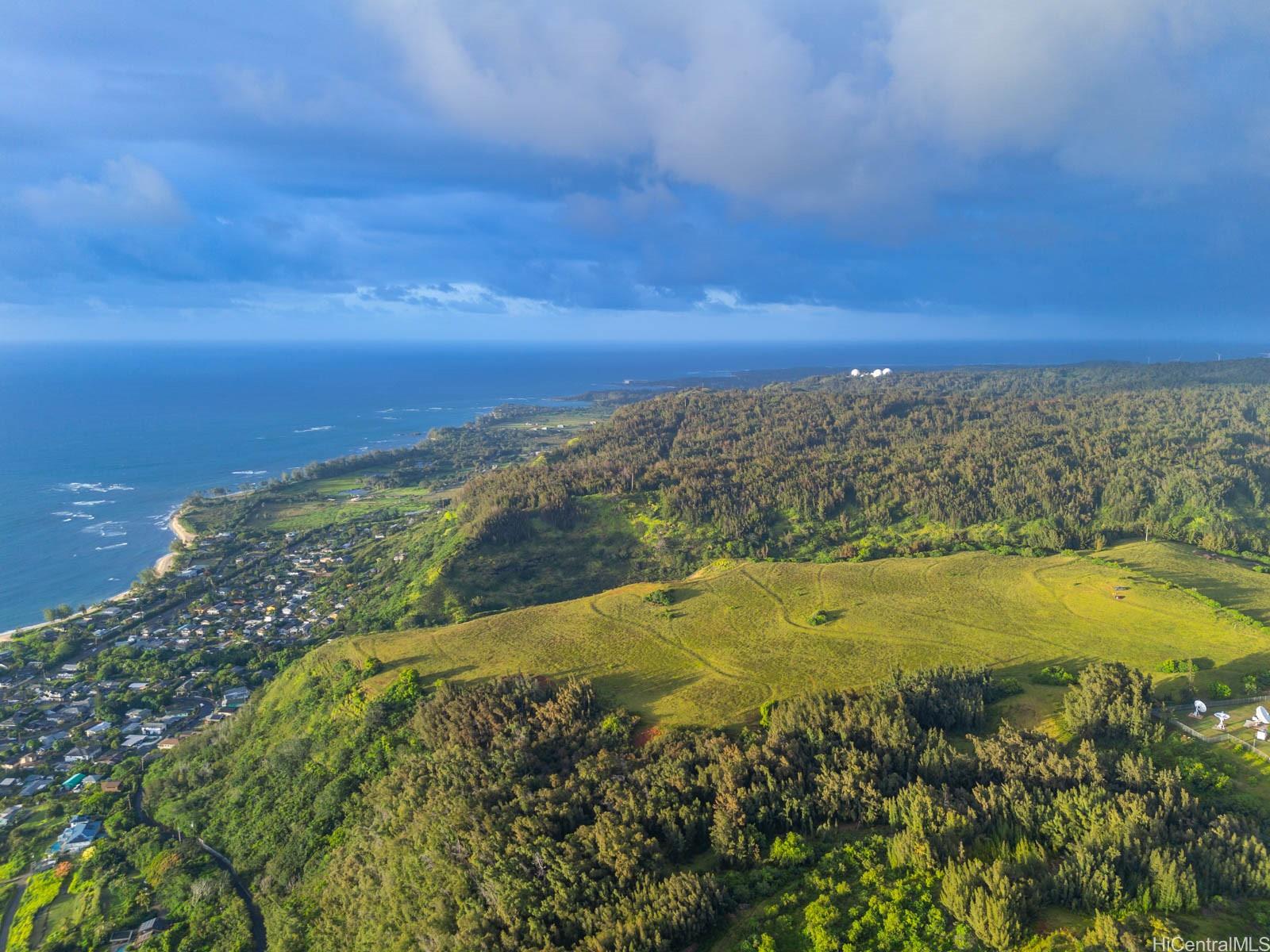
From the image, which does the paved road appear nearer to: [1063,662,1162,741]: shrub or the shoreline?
the shoreline

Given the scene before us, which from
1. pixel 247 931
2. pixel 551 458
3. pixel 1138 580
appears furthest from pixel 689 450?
pixel 247 931

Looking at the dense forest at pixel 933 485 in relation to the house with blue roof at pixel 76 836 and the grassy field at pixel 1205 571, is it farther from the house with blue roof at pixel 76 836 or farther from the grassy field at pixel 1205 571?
the house with blue roof at pixel 76 836

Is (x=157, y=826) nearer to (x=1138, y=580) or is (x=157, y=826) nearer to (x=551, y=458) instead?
(x=1138, y=580)

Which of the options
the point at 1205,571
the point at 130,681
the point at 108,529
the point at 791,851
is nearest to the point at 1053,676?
the point at 791,851

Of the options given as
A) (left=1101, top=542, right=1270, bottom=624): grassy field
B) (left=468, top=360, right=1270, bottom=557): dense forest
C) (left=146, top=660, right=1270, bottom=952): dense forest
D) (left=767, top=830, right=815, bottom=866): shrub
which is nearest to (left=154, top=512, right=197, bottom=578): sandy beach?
(left=468, top=360, right=1270, bottom=557): dense forest

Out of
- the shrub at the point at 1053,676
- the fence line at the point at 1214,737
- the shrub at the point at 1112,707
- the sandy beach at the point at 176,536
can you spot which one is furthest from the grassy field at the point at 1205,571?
the sandy beach at the point at 176,536

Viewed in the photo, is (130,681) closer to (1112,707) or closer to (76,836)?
(76,836)
